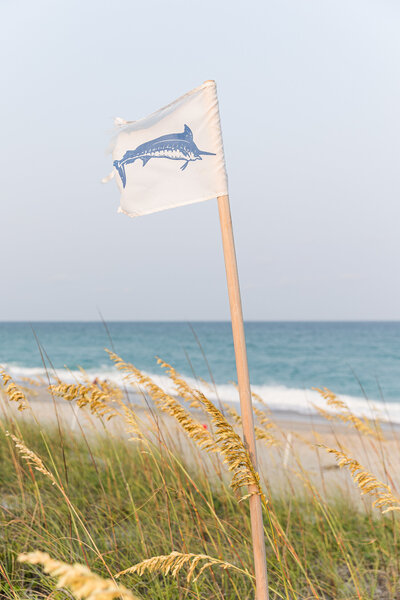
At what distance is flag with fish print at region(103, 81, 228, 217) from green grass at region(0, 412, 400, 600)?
1192 millimetres

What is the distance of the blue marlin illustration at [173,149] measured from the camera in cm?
228

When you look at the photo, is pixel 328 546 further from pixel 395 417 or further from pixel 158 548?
pixel 395 417

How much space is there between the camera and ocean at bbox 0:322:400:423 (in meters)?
20.5

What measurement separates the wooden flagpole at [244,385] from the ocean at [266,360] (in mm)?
11718

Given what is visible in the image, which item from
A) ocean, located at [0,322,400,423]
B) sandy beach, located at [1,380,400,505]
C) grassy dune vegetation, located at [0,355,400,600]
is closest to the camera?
grassy dune vegetation, located at [0,355,400,600]

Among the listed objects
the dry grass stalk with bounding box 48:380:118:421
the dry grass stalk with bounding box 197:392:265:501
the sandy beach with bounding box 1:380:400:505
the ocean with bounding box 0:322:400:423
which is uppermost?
the dry grass stalk with bounding box 48:380:118:421

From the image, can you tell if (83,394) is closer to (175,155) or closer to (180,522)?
(175,155)

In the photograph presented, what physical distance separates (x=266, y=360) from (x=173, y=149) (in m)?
31.2

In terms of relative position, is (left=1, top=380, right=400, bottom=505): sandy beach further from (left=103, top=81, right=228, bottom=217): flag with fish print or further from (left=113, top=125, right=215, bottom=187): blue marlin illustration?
(left=113, top=125, right=215, bottom=187): blue marlin illustration

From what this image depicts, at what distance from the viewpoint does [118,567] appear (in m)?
2.94

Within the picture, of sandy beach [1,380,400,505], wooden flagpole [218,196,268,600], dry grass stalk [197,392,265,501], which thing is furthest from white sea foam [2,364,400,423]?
dry grass stalk [197,392,265,501]

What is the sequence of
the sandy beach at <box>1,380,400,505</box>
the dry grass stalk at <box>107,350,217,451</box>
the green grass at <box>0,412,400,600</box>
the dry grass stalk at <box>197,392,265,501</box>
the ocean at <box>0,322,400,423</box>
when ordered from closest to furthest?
the dry grass stalk at <box>197,392,265,501</box>
the dry grass stalk at <box>107,350,217,451</box>
the green grass at <box>0,412,400,600</box>
the sandy beach at <box>1,380,400,505</box>
the ocean at <box>0,322,400,423</box>

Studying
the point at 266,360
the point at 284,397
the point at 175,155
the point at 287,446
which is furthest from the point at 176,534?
Answer: the point at 266,360

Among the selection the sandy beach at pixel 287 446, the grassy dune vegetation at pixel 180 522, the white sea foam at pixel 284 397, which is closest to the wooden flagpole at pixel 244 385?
the grassy dune vegetation at pixel 180 522
